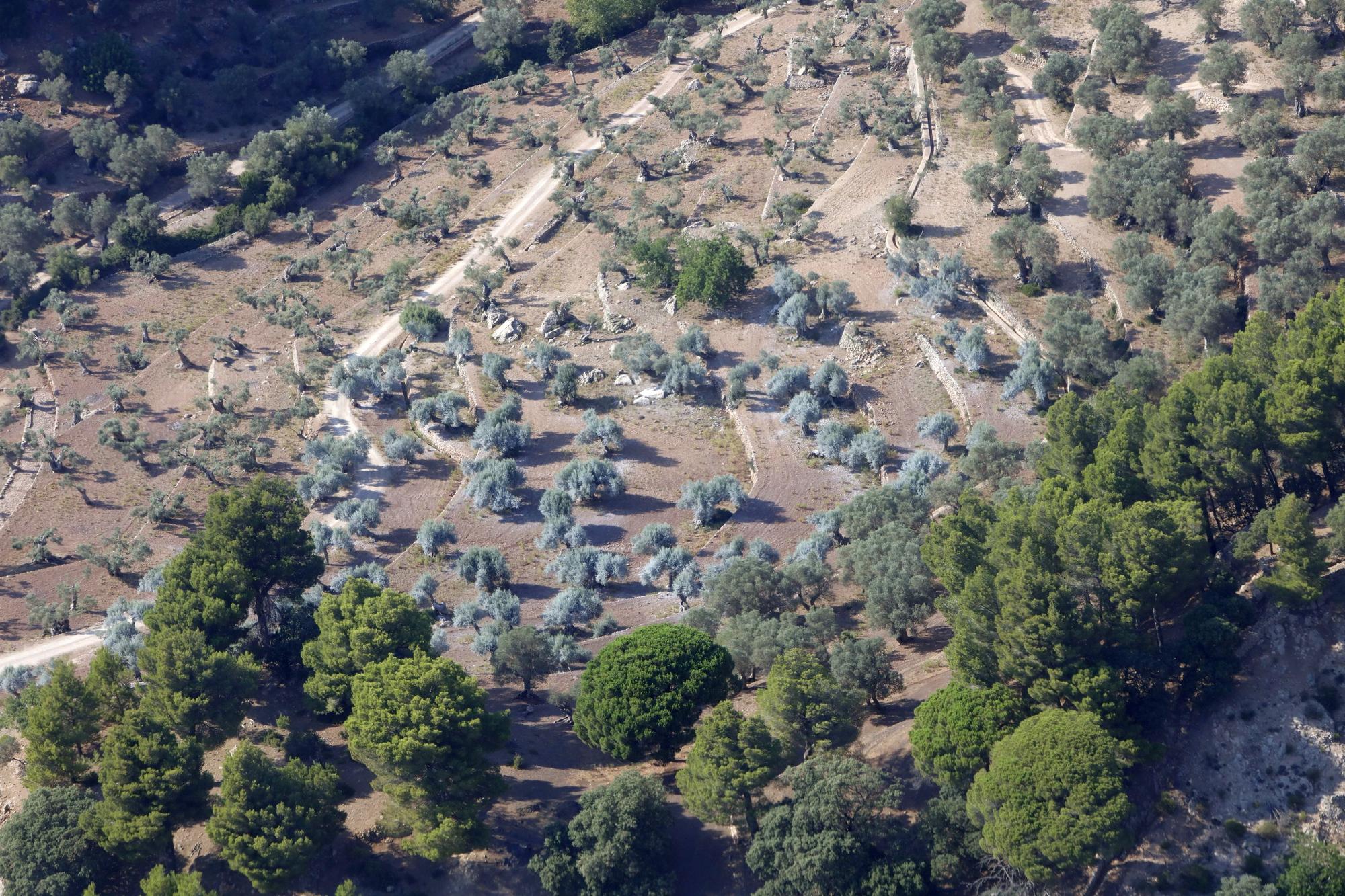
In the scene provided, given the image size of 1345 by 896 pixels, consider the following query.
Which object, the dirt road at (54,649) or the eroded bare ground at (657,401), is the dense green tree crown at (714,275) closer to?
the eroded bare ground at (657,401)

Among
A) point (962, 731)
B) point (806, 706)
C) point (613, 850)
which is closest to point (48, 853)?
point (613, 850)

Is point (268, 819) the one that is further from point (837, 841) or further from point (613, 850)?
point (837, 841)

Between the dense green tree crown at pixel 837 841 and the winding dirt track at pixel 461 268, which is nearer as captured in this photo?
the dense green tree crown at pixel 837 841

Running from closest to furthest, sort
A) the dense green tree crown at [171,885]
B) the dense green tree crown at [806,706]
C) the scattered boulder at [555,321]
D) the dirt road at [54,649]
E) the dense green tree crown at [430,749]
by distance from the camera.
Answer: the dense green tree crown at [171,885] → the dense green tree crown at [430,749] → the dense green tree crown at [806,706] → the dirt road at [54,649] → the scattered boulder at [555,321]

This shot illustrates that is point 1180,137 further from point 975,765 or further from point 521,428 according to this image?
point 975,765

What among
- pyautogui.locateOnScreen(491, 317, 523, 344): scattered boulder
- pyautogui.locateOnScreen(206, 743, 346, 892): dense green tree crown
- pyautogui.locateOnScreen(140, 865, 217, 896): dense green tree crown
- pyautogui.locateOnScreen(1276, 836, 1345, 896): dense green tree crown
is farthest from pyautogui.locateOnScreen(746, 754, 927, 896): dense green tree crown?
pyautogui.locateOnScreen(491, 317, 523, 344): scattered boulder

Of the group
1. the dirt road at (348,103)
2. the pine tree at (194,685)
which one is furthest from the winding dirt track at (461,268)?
the pine tree at (194,685)
